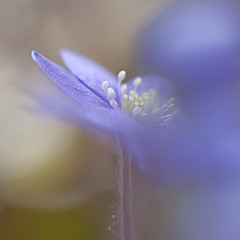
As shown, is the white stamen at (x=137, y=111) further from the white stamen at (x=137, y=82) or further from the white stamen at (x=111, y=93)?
the white stamen at (x=137, y=82)

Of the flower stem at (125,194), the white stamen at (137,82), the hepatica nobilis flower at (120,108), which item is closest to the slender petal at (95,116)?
the hepatica nobilis flower at (120,108)

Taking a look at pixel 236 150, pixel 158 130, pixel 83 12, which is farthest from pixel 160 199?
pixel 83 12

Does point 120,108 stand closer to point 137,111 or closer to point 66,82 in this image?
point 137,111

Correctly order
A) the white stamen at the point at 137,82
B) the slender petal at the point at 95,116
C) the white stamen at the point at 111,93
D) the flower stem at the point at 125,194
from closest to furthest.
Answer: the slender petal at the point at 95,116
the flower stem at the point at 125,194
the white stamen at the point at 111,93
the white stamen at the point at 137,82

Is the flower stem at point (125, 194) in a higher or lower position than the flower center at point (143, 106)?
lower

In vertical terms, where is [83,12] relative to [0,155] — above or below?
above

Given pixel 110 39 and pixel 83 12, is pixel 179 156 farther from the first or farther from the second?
pixel 83 12

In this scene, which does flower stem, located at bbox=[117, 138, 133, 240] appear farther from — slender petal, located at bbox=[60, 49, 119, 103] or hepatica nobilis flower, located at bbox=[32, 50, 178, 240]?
slender petal, located at bbox=[60, 49, 119, 103]
